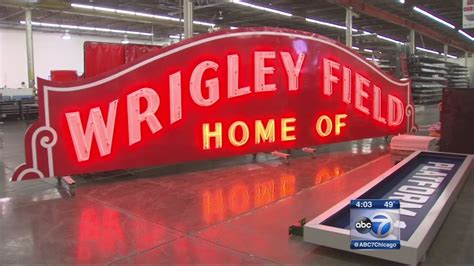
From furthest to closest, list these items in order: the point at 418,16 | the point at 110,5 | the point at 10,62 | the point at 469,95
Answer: the point at 10,62 < the point at 418,16 < the point at 110,5 < the point at 469,95

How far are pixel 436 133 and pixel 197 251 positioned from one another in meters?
7.54

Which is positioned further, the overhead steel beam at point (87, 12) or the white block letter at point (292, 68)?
the overhead steel beam at point (87, 12)

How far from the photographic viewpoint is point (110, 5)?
1611 centimetres

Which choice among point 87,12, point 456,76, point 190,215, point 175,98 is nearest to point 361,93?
point 175,98

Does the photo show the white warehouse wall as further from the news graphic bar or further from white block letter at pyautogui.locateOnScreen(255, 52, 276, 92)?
the news graphic bar

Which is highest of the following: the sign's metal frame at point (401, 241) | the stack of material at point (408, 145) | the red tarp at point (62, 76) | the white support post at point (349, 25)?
the white support post at point (349, 25)

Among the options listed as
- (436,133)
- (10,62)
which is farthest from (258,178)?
(10,62)

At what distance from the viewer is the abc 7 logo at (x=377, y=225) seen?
237cm

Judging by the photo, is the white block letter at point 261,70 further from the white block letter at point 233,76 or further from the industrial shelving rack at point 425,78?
the industrial shelving rack at point 425,78

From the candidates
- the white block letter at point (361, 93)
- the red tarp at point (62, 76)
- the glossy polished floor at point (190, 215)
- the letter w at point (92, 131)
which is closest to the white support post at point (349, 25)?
the white block letter at point (361, 93)

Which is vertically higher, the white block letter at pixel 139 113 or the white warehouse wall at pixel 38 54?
the white warehouse wall at pixel 38 54

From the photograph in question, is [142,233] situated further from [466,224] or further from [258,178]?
[466,224]

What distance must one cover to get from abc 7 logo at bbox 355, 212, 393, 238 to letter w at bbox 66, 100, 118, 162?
3.65 meters

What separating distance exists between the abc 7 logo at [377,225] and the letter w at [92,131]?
12.0 ft
